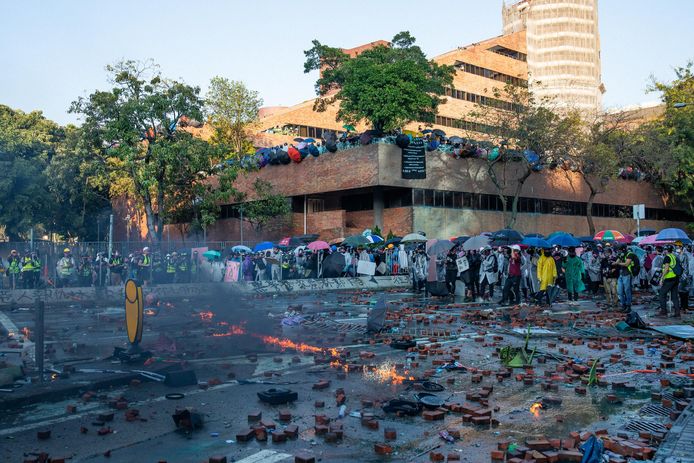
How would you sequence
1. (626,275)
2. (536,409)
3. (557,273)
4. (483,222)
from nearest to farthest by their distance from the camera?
(536,409) < (626,275) < (557,273) < (483,222)

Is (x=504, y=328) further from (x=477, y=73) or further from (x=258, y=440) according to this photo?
(x=477, y=73)

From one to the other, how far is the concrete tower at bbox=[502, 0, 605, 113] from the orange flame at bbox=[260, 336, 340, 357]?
89527 mm

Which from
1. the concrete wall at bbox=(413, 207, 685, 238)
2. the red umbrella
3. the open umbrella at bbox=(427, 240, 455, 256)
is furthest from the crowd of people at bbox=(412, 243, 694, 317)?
the red umbrella

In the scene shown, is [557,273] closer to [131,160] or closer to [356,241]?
[356,241]

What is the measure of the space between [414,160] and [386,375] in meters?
33.0

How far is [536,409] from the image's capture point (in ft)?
23.7

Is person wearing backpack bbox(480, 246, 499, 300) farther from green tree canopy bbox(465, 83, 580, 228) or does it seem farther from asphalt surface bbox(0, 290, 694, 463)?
green tree canopy bbox(465, 83, 580, 228)

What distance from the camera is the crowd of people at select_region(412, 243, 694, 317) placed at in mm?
17375

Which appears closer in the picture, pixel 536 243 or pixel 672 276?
pixel 672 276

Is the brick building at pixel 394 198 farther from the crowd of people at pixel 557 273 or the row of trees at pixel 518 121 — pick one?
the crowd of people at pixel 557 273

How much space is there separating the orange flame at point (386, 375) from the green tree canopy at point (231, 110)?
4125 centimetres

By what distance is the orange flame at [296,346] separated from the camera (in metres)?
11.2

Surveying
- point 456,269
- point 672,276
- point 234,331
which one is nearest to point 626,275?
point 672,276

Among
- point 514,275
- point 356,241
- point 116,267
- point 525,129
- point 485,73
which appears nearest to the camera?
point 514,275
